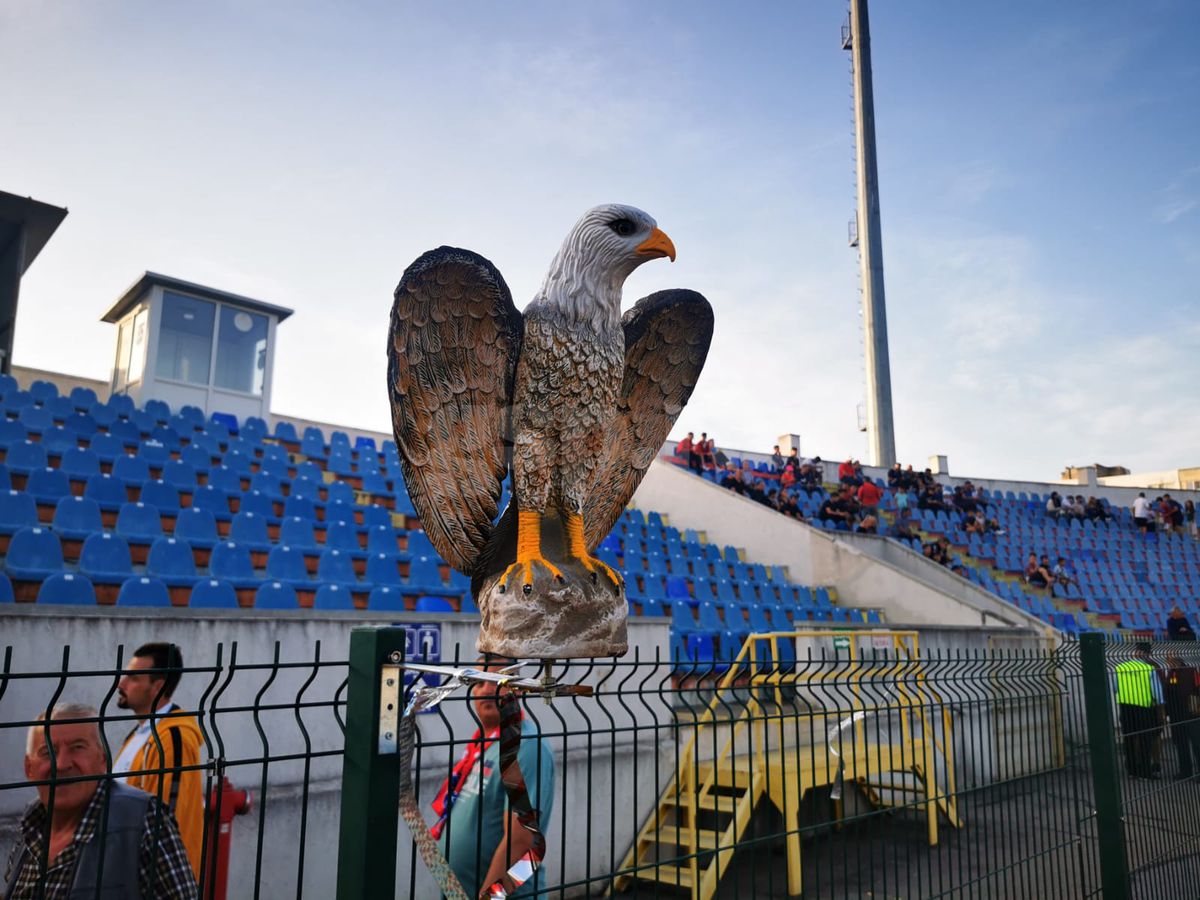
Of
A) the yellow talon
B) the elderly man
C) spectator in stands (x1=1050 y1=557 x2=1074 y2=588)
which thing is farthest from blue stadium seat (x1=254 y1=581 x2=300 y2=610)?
spectator in stands (x1=1050 y1=557 x2=1074 y2=588)

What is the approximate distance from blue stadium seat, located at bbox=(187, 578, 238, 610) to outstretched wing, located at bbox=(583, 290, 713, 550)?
3.17 m

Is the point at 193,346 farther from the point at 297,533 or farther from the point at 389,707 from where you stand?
the point at 389,707

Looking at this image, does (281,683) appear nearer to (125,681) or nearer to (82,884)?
(125,681)

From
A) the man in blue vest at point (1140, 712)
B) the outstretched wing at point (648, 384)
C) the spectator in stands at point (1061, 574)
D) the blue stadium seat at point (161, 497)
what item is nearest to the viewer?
the outstretched wing at point (648, 384)

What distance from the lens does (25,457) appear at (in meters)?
6.55

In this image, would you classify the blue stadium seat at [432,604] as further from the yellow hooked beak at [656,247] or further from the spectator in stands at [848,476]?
the spectator in stands at [848,476]

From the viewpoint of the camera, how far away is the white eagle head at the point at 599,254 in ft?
7.11

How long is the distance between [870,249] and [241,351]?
15.3 meters

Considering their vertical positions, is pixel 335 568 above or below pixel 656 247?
below

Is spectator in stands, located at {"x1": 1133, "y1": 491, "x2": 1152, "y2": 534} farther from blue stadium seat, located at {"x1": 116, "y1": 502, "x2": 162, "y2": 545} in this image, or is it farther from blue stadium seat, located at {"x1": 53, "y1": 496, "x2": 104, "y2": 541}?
blue stadium seat, located at {"x1": 53, "y1": 496, "x2": 104, "y2": 541}

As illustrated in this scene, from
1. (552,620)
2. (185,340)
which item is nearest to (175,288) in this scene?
(185,340)

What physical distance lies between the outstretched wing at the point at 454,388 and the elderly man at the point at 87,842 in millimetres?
887

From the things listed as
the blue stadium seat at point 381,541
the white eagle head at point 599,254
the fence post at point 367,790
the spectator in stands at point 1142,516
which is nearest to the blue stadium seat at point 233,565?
the blue stadium seat at point 381,541

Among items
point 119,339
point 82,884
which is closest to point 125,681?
point 82,884
